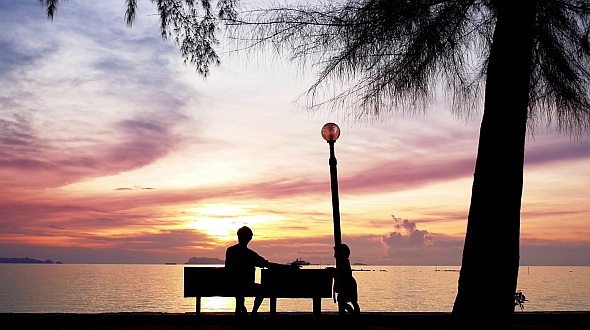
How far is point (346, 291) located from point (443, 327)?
1.68 m

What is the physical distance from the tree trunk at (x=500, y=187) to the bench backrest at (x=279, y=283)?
3.21m

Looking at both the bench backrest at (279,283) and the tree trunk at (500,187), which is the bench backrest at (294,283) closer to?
the bench backrest at (279,283)

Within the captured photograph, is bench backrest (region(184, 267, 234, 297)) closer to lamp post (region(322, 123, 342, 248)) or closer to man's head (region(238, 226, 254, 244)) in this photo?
man's head (region(238, 226, 254, 244))

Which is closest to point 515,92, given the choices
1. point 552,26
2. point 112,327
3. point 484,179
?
point 484,179

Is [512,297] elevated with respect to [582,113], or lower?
lower

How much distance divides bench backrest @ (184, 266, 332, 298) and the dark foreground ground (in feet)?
1.51

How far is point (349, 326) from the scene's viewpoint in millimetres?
11062

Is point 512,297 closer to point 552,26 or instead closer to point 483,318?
point 483,318

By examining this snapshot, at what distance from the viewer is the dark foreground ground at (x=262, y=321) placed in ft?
Answer: 35.4

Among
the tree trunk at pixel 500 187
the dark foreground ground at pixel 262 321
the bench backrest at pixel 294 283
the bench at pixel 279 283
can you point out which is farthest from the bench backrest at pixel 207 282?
the tree trunk at pixel 500 187

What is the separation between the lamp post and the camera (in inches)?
413

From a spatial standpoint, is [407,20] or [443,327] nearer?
[407,20]

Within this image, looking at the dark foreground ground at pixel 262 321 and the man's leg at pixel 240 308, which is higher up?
the man's leg at pixel 240 308

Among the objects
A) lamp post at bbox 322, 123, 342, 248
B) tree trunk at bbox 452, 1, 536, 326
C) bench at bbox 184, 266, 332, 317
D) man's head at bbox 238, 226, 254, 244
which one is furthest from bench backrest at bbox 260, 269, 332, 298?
tree trunk at bbox 452, 1, 536, 326
